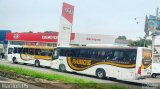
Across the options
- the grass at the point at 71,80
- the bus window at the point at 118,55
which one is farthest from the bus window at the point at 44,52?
the bus window at the point at 118,55

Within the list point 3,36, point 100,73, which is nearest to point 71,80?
point 100,73

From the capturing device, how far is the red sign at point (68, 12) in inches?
1454

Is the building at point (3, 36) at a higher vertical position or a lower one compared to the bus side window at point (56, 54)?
higher

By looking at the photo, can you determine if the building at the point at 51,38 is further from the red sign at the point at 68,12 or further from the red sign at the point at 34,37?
the red sign at the point at 68,12

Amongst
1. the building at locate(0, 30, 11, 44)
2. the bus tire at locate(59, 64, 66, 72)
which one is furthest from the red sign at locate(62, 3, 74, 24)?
the building at locate(0, 30, 11, 44)

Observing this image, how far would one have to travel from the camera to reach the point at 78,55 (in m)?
26.3

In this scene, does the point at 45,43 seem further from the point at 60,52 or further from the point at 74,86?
the point at 74,86

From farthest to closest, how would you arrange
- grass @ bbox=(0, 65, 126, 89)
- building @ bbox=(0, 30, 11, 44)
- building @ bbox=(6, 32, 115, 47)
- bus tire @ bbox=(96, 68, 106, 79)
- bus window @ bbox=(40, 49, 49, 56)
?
1. building @ bbox=(0, 30, 11, 44)
2. building @ bbox=(6, 32, 115, 47)
3. bus window @ bbox=(40, 49, 49, 56)
4. bus tire @ bbox=(96, 68, 106, 79)
5. grass @ bbox=(0, 65, 126, 89)

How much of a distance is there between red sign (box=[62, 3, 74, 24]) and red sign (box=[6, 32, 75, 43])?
9433 mm

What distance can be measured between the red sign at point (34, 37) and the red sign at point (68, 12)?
30.9ft

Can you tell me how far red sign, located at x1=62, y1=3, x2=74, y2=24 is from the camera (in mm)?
36938

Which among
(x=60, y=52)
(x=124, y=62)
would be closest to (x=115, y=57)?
(x=124, y=62)

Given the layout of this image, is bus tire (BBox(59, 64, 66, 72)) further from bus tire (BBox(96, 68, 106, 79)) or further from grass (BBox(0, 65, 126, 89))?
grass (BBox(0, 65, 126, 89))

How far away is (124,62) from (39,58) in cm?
1345
